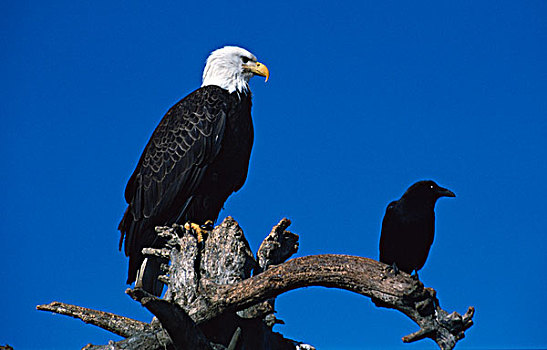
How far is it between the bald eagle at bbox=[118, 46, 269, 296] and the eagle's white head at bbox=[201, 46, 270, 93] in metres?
0.06

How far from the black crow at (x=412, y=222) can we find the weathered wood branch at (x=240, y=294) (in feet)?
2.96

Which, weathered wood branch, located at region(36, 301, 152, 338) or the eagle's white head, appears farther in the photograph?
the eagle's white head

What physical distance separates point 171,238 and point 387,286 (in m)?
2.43

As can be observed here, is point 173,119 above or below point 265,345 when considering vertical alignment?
above

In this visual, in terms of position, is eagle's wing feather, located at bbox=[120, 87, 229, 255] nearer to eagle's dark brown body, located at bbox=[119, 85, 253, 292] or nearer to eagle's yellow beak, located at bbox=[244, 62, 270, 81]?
eagle's dark brown body, located at bbox=[119, 85, 253, 292]

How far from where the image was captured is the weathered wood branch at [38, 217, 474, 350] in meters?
4.29

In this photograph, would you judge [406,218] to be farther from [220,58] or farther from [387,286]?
[220,58]

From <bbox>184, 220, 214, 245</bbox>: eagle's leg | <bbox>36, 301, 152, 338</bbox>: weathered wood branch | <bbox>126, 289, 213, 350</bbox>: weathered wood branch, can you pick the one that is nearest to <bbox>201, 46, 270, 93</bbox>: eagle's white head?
<bbox>184, 220, 214, 245</bbox>: eagle's leg

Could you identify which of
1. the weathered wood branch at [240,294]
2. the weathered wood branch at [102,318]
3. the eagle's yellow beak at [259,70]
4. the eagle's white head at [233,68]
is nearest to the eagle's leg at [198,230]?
the weathered wood branch at [240,294]

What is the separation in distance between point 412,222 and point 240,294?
1762 millimetres

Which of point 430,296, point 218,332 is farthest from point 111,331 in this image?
point 430,296

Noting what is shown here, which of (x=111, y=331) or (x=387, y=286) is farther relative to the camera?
(x=111, y=331)

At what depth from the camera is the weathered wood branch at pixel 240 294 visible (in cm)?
429

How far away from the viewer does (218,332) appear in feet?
17.4
